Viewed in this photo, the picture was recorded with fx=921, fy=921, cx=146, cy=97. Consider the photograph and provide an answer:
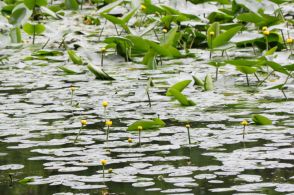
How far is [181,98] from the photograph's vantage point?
425 centimetres

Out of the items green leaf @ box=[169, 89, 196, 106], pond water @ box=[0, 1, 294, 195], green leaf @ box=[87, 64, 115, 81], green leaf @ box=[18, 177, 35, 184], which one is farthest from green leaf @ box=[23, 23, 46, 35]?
green leaf @ box=[18, 177, 35, 184]

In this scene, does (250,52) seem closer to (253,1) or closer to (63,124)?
(253,1)

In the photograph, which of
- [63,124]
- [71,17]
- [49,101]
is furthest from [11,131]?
[71,17]

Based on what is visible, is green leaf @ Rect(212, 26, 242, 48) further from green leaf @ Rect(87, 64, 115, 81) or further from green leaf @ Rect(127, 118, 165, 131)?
green leaf @ Rect(127, 118, 165, 131)

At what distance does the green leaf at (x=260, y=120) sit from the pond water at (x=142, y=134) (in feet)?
0.08

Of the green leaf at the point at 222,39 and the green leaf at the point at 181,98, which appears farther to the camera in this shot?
the green leaf at the point at 222,39

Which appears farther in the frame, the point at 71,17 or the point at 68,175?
the point at 71,17

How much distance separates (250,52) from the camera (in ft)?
18.6

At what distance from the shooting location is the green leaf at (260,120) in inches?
149

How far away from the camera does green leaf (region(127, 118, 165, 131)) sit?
12.4 feet

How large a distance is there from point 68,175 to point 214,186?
1.73ft

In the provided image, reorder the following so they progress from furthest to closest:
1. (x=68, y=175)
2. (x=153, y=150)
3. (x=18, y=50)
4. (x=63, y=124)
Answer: (x=18, y=50) < (x=63, y=124) < (x=153, y=150) < (x=68, y=175)

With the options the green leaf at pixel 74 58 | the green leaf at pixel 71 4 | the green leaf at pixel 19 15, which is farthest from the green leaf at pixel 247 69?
the green leaf at pixel 71 4

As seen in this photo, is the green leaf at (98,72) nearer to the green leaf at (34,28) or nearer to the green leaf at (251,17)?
the green leaf at (251,17)
